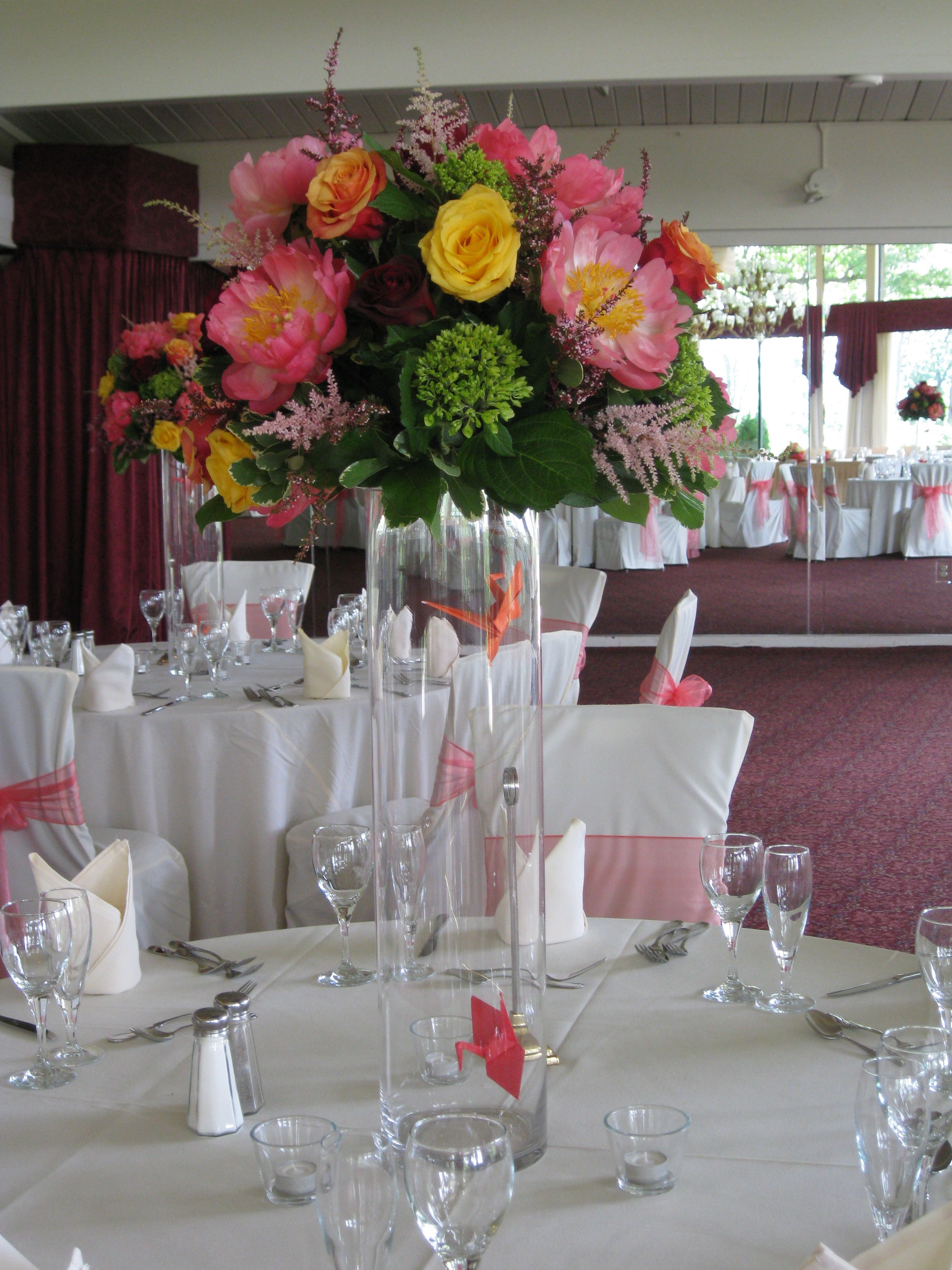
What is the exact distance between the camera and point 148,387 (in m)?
4.00

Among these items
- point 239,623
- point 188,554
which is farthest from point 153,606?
point 188,554

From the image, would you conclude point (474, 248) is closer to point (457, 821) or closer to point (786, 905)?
point (457, 821)

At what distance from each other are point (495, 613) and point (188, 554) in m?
3.65

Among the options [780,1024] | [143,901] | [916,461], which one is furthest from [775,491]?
[780,1024]

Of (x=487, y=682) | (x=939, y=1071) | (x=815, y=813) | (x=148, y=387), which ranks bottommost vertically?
(x=815, y=813)

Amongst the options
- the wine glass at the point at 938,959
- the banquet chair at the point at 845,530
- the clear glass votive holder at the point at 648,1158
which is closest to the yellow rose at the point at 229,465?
the clear glass votive holder at the point at 648,1158

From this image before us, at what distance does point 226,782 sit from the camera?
3023 mm

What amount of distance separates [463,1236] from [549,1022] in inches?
21.6

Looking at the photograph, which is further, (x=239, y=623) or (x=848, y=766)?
(x=848, y=766)

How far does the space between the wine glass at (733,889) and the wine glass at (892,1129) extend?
49 cm

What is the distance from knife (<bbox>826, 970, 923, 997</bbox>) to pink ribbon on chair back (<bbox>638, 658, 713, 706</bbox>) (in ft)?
4.94

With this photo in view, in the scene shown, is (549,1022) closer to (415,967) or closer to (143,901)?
(415,967)

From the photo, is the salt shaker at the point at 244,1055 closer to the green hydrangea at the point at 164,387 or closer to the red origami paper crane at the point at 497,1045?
the red origami paper crane at the point at 497,1045

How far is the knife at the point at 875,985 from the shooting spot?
1.41 meters
